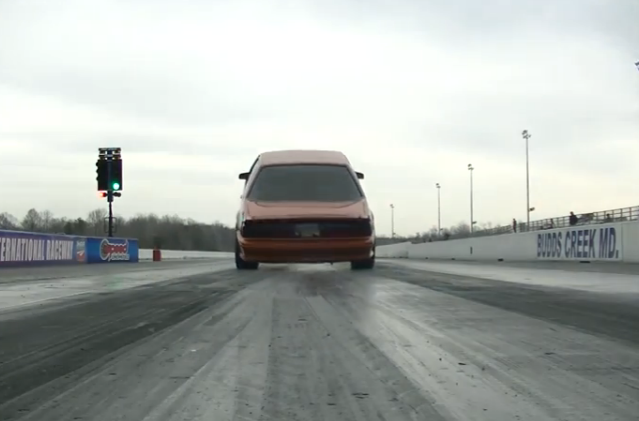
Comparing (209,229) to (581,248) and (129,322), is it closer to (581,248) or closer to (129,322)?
(581,248)

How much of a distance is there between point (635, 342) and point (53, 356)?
13.5 feet

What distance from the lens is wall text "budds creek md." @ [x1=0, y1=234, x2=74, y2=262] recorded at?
67.4ft

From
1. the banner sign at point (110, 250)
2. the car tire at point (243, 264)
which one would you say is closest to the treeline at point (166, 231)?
the banner sign at point (110, 250)

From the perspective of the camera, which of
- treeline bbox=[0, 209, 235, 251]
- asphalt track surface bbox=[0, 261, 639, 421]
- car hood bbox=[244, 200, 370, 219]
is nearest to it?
asphalt track surface bbox=[0, 261, 639, 421]

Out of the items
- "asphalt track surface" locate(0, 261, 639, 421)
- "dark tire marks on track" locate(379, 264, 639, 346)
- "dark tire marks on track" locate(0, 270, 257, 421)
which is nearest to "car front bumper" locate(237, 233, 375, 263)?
"dark tire marks on track" locate(379, 264, 639, 346)

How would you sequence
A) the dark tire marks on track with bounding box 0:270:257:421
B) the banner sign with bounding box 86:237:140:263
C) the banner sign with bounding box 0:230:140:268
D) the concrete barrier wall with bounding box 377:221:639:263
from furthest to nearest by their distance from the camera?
the banner sign with bounding box 86:237:140:263
the banner sign with bounding box 0:230:140:268
the concrete barrier wall with bounding box 377:221:639:263
the dark tire marks on track with bounding box 0:270:257:421

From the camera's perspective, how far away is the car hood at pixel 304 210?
10492 mm

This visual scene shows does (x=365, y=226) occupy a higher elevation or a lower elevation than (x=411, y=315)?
higher

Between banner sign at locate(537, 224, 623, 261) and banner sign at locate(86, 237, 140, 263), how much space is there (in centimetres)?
2076

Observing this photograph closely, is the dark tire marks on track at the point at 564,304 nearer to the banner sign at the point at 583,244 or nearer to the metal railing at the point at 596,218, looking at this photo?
the banner sign at the point at 583,244

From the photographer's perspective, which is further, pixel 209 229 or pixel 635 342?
pixel 209 229

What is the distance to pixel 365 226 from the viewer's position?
35.2ft

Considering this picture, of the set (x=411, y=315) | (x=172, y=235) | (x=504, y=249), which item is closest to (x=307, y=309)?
(x=411, y=315)

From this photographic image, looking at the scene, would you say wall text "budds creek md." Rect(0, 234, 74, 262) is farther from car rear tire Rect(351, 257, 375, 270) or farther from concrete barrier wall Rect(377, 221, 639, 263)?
concrete barrier wall Rect(377, 221, 639, 263)
